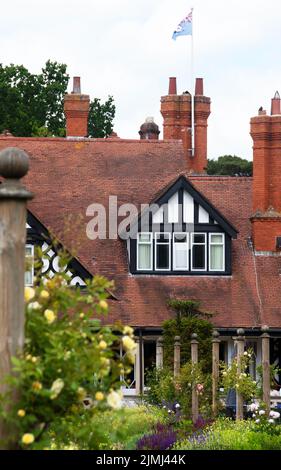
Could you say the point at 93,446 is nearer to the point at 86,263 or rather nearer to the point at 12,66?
the point at 86,263

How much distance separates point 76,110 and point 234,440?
27.9m

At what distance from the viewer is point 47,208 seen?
45281mm

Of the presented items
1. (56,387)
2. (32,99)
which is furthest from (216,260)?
(56,387)

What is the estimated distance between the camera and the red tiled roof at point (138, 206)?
143 ft

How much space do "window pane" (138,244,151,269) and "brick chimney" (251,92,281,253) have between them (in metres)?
3.55

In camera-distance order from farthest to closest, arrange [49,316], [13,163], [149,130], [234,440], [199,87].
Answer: [149,130], [199,87], [234,440], [49,316], [13,163]

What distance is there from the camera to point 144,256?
4478 cm

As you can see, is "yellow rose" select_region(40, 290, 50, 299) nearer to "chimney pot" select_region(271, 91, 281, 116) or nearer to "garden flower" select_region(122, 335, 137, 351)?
"garden flower" select_region(122, 335, 137, 351)

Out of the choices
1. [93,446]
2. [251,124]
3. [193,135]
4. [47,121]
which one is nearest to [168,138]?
[193,135]

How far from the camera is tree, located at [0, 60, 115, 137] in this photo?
70.1 metres

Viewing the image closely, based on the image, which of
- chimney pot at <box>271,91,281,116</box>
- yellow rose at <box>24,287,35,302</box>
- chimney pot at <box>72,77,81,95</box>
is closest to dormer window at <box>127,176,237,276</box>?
chimney pot at <box>271,91,281,116</box>

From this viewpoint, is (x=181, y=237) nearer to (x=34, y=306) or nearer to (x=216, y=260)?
(x=216, y=260)

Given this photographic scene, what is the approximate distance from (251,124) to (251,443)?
84.5 feet

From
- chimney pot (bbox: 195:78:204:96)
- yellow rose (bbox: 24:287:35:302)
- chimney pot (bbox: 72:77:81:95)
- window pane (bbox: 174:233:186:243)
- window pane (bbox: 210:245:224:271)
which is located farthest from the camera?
chimney pot (bbox: 195:78:204:96)
